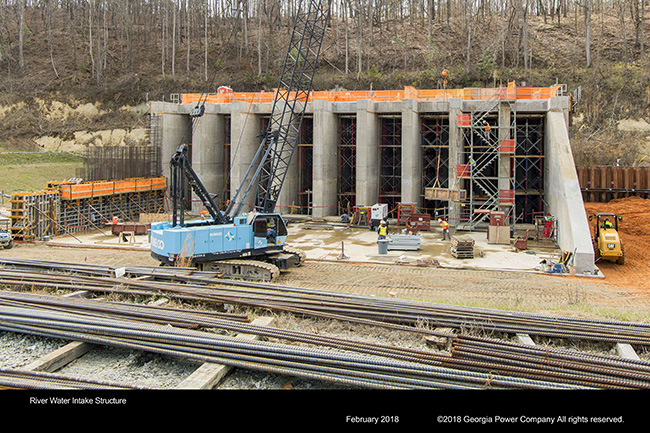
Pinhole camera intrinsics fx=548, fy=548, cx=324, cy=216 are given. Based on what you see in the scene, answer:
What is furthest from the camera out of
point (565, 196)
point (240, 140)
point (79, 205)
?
point (240, 140)

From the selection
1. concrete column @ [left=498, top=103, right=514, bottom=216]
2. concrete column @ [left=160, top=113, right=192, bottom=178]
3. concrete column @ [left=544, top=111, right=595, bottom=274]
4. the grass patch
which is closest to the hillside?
the grass patch

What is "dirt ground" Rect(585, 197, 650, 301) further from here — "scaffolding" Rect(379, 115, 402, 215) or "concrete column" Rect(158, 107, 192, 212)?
"concrete column" Rect(158, 107, 192, 212)

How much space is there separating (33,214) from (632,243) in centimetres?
3117

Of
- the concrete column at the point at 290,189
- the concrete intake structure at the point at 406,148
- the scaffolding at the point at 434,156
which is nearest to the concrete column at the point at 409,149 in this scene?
the concrete intake structure at the point at 406,148

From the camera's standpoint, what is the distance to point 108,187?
3397 cm

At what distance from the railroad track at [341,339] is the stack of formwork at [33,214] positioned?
15.1 m

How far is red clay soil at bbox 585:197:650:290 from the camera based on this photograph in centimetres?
2133

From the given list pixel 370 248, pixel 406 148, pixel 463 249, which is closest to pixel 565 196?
pixel 463 249

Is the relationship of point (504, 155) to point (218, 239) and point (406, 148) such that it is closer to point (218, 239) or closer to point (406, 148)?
point (406, 148)

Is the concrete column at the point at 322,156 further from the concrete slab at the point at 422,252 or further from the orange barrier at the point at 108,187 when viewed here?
the orange barrier at the point at 108,187

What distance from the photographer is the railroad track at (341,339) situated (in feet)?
28.4

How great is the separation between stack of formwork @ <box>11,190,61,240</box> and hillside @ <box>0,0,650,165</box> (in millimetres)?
22024

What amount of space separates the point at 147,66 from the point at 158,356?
201 ft
